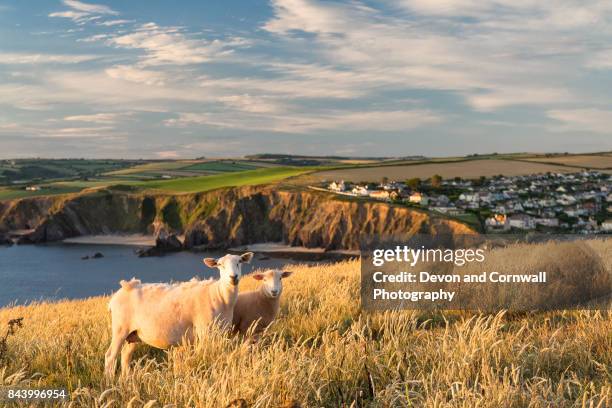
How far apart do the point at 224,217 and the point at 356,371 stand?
138 m

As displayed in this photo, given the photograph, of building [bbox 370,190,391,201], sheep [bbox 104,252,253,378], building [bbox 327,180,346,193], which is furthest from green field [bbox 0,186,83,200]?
sheep [bbox 104,252,253,378]

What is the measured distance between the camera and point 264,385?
5.49 metres

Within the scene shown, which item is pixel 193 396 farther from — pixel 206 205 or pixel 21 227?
pixel 21 227

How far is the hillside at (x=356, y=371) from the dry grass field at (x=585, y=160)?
6803 inches

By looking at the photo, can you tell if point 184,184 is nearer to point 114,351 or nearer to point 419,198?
point 419,198

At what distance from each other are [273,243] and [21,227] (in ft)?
247

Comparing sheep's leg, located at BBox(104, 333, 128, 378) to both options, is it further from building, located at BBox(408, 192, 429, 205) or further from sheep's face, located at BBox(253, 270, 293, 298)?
building, located at BBox(408, 192, 429, 205)

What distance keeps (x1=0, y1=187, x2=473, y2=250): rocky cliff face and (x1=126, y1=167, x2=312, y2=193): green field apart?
13.6 meters

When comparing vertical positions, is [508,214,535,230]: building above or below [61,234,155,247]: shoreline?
above

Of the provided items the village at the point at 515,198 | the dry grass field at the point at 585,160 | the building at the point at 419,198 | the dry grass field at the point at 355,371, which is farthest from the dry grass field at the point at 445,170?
the dry grass field at the point at 355,371

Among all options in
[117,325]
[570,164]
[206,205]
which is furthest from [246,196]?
[117,325]

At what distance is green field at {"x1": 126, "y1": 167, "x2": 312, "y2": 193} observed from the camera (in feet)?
557

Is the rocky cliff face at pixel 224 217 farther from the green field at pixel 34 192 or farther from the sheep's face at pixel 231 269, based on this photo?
the sheep's face at pixel 231 269

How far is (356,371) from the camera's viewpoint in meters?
6.34
